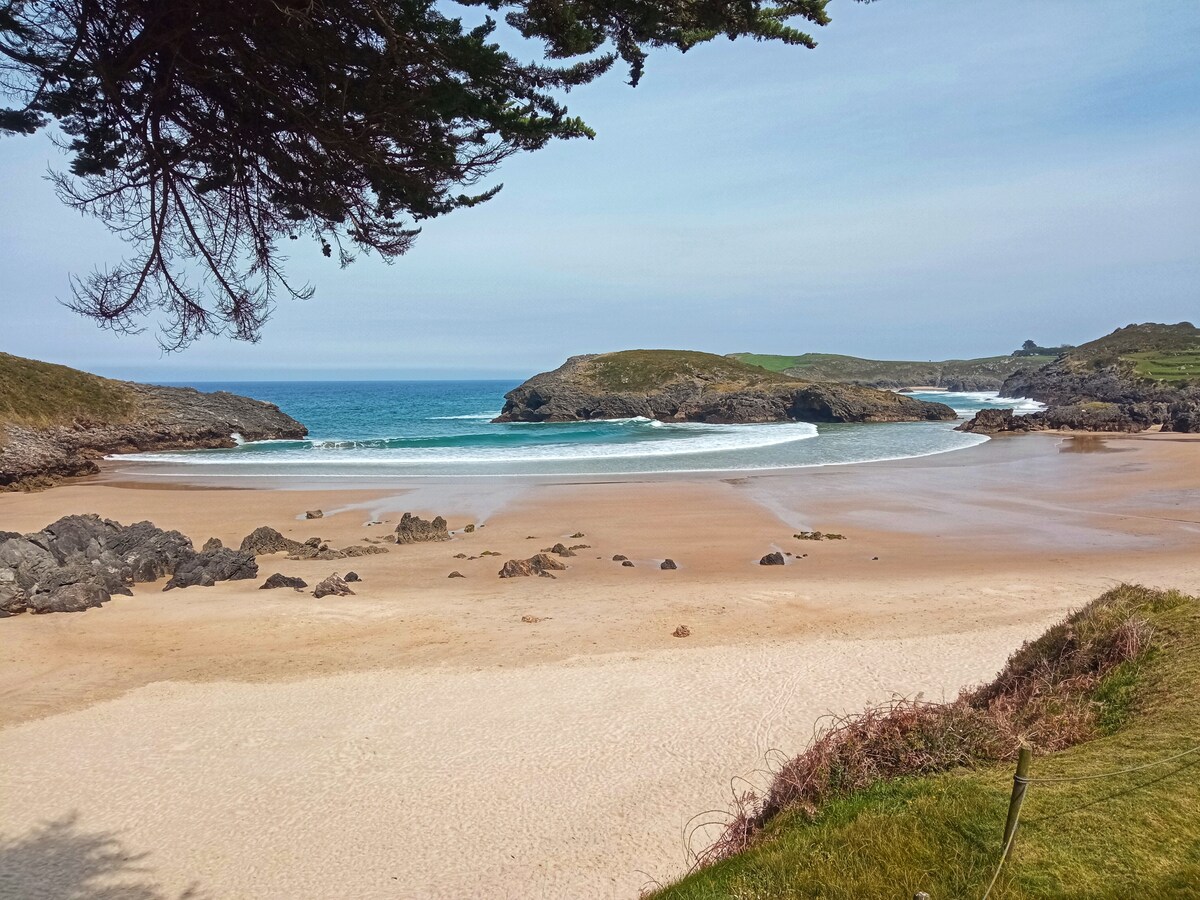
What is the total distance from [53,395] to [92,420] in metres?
2.04

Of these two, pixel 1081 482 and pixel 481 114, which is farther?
pixel 1081 482

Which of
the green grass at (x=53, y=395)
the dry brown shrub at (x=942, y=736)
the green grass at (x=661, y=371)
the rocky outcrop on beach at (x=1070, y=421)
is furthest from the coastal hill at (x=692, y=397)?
the dry brown shrub at (x=942, y=736)

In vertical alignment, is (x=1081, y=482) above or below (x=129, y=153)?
below

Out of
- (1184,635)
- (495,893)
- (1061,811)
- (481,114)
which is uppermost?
(481,114)

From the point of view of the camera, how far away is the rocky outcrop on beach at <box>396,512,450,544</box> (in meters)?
18.8

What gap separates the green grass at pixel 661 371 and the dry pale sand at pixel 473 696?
172 ft

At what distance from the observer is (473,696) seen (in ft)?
28.7

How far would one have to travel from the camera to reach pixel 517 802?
21.6 ft

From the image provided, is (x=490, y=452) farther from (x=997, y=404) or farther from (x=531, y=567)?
(x=997, y=404)

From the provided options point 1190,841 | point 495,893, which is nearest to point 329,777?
point 495,893

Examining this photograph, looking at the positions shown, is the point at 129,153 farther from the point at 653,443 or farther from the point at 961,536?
the point at 653,443

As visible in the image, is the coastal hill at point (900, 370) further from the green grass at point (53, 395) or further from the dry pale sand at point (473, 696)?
the dry pale sand at point (473, 696)

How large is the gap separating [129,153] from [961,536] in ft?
58.6

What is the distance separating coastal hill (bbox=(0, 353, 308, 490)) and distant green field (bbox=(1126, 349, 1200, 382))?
67.1 meters
